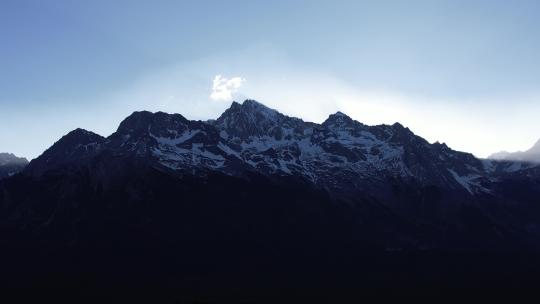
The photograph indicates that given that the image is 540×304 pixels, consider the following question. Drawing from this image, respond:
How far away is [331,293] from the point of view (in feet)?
654

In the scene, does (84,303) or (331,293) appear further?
(331,293)

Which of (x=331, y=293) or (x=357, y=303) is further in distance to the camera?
(x=331, y=293)

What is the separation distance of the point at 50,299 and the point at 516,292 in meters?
132

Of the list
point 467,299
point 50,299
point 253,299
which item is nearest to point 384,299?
point 467,299

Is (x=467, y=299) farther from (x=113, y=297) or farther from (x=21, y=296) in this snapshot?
(x=21, y=296)

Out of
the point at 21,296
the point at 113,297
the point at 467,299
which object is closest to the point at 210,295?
the point at 113,297

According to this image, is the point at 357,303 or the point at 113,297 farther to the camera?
the point at 113,297

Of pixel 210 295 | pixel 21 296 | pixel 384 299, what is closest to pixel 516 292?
pixel 384 299

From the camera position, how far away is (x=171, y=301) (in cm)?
18225

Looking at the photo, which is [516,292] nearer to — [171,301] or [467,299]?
[467,299]

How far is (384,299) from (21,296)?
102691 millimetres

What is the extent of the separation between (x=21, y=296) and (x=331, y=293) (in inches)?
3497

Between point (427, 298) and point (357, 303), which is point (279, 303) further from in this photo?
point (427, 298)

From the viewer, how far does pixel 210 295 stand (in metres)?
190
